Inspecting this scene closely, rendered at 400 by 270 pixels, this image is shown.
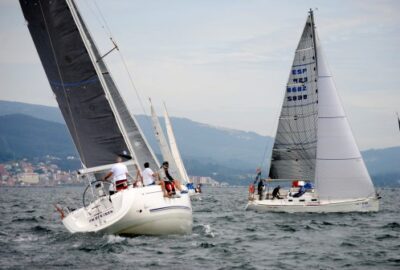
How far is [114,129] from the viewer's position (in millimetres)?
24406

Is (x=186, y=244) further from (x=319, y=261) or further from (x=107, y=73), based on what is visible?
(x=107, y=73)

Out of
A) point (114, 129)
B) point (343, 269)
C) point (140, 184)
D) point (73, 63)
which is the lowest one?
point (343, 269)

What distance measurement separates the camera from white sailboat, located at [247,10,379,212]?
38.3 m

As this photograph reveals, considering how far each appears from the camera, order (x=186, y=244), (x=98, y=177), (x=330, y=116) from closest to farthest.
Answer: (x=186, y=244), (x=98, y=177), (x=330, y=116)

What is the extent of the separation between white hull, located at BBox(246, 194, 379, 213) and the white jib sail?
1.40 feet

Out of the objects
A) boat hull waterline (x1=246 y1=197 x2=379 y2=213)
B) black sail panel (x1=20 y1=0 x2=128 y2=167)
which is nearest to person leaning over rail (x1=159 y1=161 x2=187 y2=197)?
black sail panel (x1=20 y1=0 x2=128 y2=167)

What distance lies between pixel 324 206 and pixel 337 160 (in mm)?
2537

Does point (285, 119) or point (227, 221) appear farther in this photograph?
point (285, 119)

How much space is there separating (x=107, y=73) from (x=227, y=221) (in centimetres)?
964

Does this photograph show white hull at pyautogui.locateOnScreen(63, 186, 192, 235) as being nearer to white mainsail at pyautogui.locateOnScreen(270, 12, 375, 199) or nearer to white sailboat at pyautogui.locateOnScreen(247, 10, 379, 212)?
white sailboat at pyautogui.locateOnScreen(247, 10, 379, 212)

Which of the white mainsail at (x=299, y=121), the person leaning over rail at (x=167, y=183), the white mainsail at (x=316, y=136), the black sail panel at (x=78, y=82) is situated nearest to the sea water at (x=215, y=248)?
the person leaning over rail at (x=167, y=183)

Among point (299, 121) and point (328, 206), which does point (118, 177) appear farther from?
point (299, 121)

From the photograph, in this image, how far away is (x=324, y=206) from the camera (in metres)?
38.0

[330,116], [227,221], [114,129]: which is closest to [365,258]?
[114,129]
